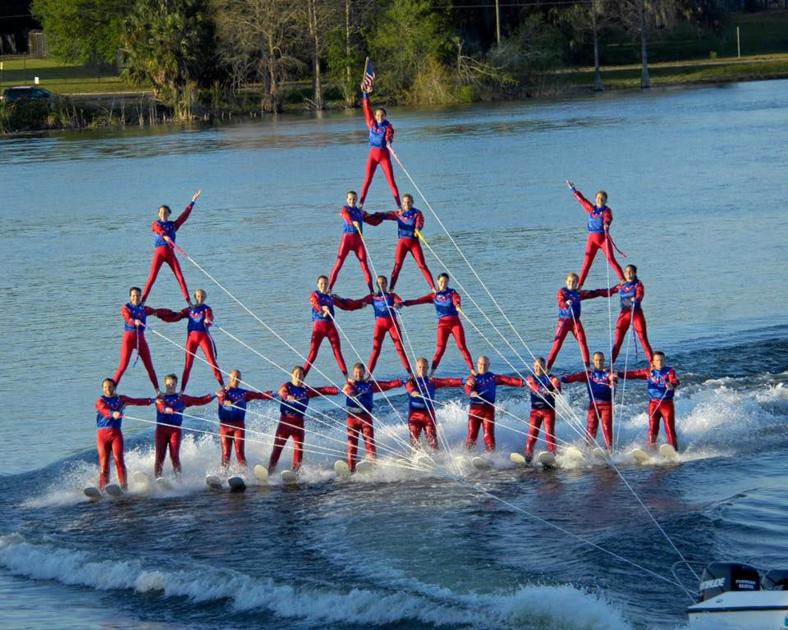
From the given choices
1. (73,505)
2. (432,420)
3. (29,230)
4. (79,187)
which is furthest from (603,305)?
(79,187)

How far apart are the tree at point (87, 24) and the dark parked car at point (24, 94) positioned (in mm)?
8390

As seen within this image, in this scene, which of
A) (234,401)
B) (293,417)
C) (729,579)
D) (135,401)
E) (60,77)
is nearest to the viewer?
(729,579)

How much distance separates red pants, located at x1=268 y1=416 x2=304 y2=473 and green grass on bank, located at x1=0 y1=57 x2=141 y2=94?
204ft

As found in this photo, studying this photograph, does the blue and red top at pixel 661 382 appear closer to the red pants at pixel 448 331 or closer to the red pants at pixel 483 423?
the red pants at pixel 483 423

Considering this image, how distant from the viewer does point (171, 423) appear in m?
20.7

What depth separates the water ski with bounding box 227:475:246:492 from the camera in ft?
67.9

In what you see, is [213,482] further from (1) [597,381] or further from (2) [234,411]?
(1) [597,381]

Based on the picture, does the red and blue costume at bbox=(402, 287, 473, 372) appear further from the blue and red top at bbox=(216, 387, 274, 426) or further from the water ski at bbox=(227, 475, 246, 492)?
the water ski at bbox=(227, 475, 246, 492)

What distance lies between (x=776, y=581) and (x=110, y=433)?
1038 centimetres

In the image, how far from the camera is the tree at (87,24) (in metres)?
83.6

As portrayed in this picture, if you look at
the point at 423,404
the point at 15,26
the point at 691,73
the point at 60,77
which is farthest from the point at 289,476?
the point at 15,26

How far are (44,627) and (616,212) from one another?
2805cm

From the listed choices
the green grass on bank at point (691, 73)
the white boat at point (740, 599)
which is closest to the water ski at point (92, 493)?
the white boat at point (740, 599)

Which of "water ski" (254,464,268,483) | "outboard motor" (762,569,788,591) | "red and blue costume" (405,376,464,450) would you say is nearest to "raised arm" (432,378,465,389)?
"red and blue costume" (405,376,464,450)
